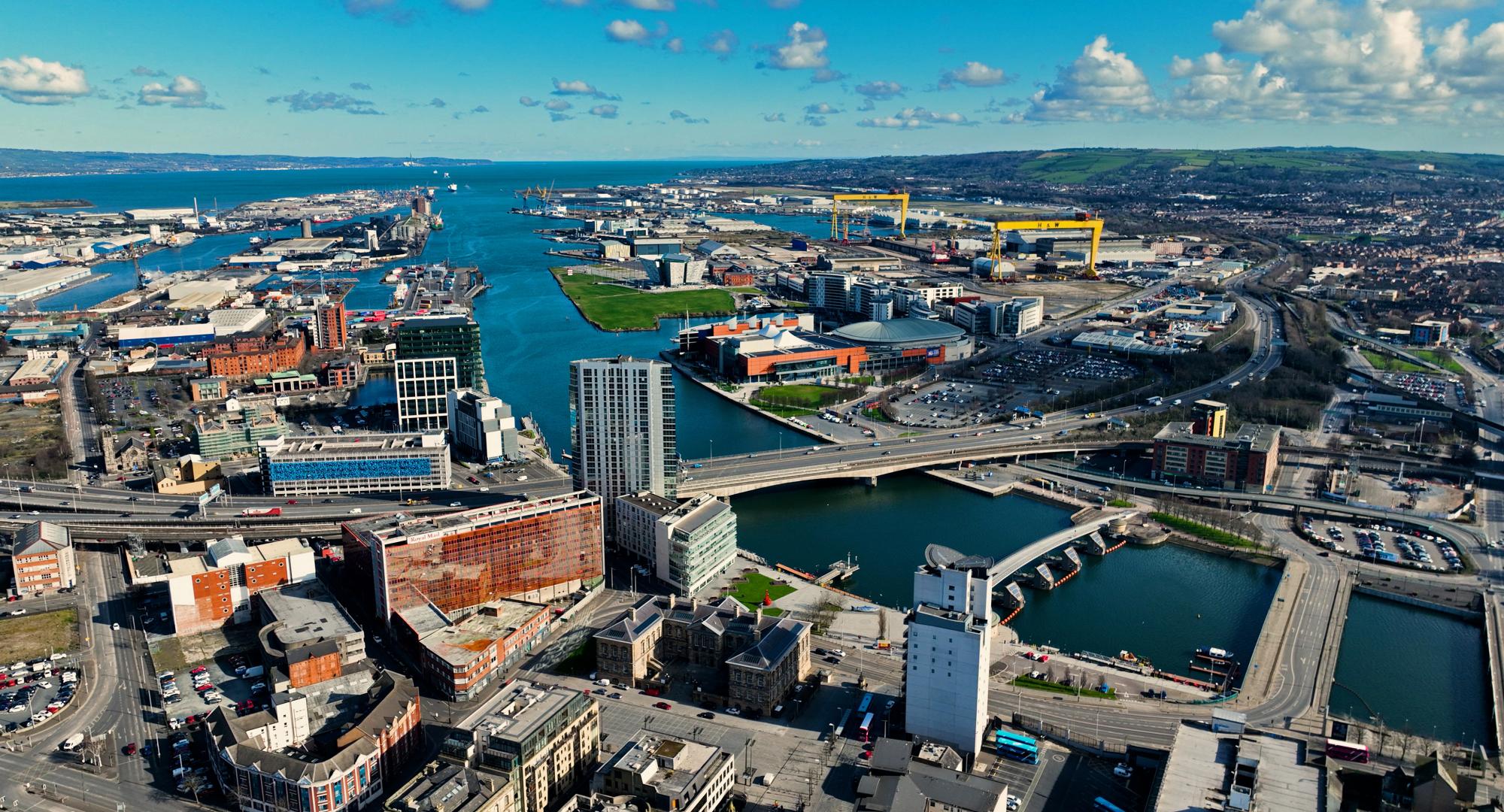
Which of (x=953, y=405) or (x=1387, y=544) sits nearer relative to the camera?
(x=1387, y=544)

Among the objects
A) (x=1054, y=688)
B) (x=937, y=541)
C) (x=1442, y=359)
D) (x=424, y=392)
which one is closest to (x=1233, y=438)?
(x=937, y=541)

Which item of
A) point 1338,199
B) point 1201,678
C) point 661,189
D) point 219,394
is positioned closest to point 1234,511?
point 1201,678

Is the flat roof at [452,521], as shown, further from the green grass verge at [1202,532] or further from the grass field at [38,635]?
the green grass verge at [1202,532]

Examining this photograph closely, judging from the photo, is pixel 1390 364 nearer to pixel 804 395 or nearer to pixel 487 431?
pixel 804 395

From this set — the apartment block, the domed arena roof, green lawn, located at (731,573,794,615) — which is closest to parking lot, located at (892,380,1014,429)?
the domed arena roof

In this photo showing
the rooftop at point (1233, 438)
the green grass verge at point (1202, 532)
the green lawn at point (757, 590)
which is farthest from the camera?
the rooftop at point (1233, 438)

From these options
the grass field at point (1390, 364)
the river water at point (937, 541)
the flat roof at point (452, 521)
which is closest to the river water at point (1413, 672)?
the river water at point (937, 541)

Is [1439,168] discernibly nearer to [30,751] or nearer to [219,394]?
[219,394]
